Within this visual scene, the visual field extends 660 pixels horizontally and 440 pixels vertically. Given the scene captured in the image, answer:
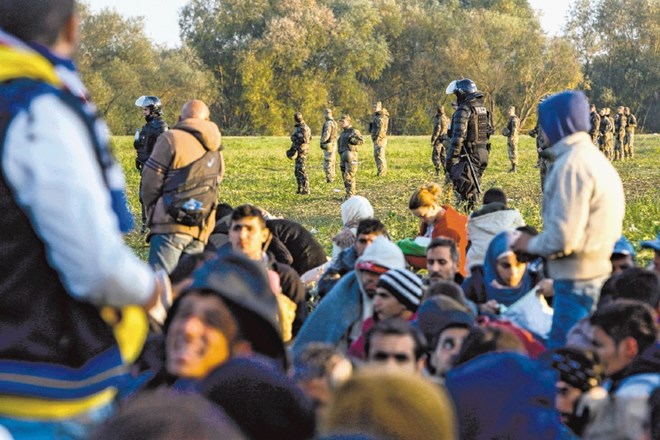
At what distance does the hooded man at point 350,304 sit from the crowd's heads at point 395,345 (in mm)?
1763

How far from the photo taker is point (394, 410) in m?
2.35

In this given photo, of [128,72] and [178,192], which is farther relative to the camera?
[128,72]

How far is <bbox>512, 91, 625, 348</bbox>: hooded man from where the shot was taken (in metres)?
5.89

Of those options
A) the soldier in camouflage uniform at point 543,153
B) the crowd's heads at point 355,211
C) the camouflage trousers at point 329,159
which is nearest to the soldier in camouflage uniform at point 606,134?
the soldier in camouflage uniform at point 543,153

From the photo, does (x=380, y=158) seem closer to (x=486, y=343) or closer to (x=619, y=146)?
(x=619, y=146)

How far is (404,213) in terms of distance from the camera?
61.2ft

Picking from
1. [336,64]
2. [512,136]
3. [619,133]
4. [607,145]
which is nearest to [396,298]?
[512,136]

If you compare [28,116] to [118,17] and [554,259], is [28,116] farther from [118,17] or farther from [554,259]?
[118,17]

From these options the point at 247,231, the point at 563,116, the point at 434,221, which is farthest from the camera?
the point at 434,221

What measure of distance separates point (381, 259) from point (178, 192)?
2.40 meters

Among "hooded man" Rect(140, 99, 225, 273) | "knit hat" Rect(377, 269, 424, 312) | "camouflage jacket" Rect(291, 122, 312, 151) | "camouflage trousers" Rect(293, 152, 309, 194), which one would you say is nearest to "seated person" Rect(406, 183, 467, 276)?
"hooded man" Rect(140, 99, 225, 273)

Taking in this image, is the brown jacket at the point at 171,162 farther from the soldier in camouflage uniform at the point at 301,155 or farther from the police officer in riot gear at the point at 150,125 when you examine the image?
the soldier in camouflage uniform at the point at 301,155

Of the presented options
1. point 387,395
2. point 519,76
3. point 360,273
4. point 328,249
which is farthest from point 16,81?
point 519,76

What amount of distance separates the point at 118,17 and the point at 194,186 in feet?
194
